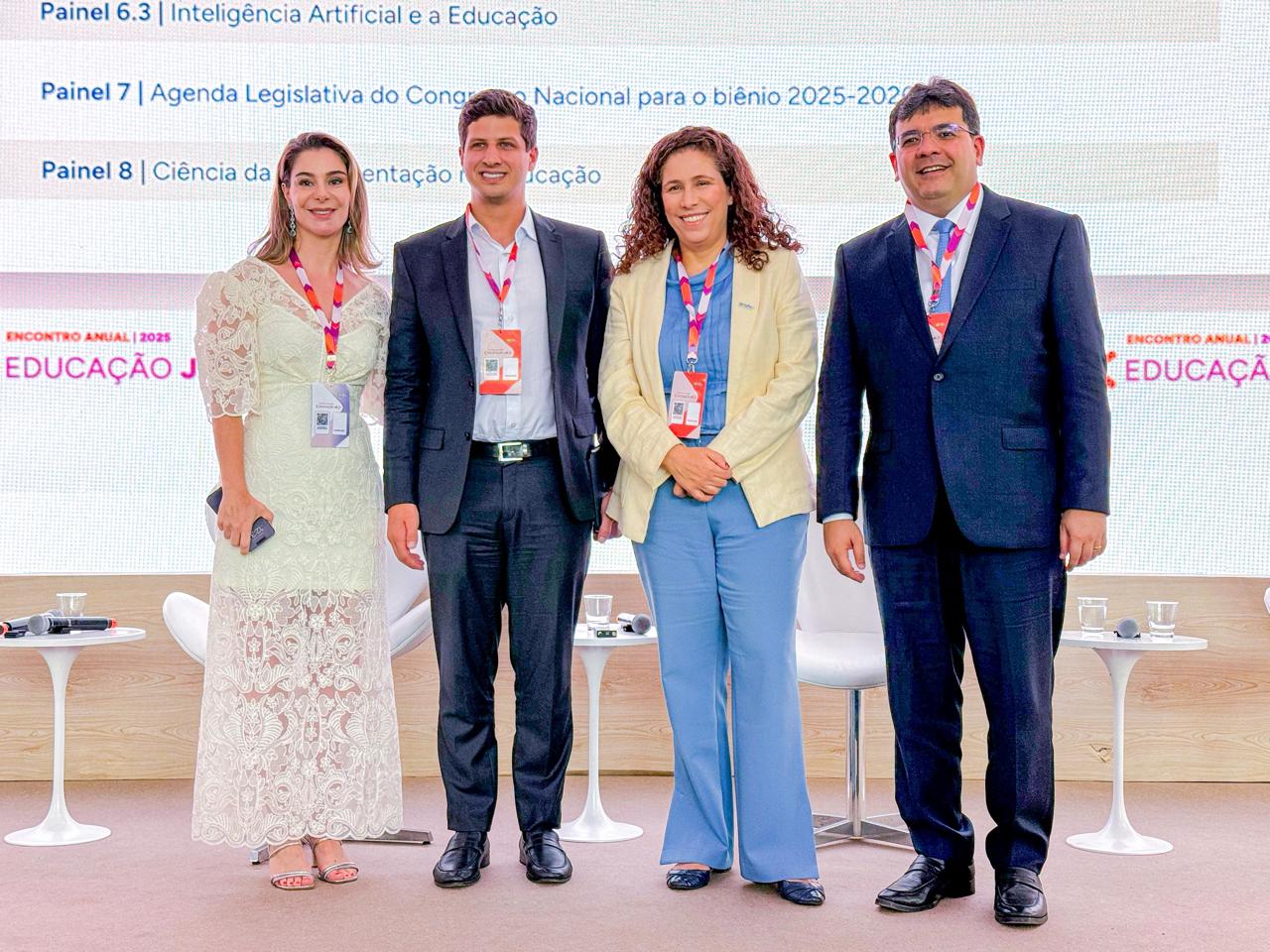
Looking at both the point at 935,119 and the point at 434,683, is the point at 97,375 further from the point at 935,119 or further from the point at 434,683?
the point at 935,119

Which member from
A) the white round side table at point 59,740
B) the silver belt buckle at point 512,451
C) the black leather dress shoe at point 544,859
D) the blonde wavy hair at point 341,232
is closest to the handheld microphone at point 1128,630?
the black leather dress shoe at point 544,859

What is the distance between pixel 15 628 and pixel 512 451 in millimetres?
1731

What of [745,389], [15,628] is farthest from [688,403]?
[15,628]

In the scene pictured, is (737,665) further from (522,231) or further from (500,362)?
(522,231)

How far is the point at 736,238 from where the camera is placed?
2.93 m

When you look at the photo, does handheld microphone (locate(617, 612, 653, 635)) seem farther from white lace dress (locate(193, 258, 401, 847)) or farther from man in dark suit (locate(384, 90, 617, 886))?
white lace dress (locate(193, 258, 401, 847))

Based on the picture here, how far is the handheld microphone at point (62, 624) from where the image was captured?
11.8ft

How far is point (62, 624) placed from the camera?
3680mm

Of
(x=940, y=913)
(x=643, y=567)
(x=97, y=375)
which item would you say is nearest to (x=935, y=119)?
(x=643, y=567)

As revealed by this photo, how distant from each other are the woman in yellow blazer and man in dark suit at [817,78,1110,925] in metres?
0.16

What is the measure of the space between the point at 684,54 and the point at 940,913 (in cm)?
294

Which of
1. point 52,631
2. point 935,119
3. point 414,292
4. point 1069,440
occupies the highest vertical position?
point 935,119

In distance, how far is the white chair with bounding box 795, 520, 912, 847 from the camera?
11.3 feet

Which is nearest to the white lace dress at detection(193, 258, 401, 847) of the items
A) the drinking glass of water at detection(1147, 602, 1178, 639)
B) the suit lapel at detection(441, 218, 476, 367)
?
the suit lapel at detection(441, 218, 476, 367)
